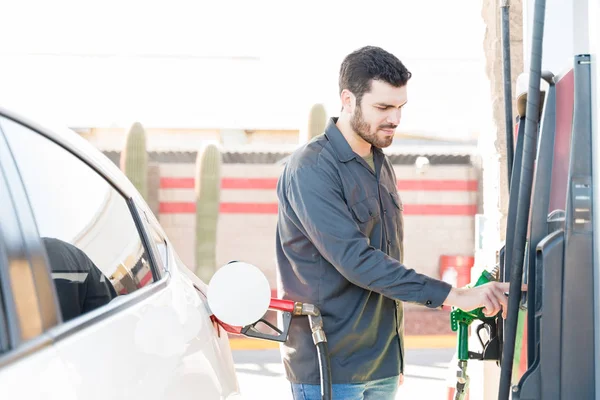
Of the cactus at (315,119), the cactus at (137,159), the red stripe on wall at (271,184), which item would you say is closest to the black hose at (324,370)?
the cactus at (315,119)

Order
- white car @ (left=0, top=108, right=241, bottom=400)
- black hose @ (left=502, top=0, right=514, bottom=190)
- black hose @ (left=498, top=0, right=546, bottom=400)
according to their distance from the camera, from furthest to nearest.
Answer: black hose @ (left=502, top=0, right=514, bottom=190) → black hose @ (left=498, top=0, right=546, bottom=400) → white car @ (left=0, top=108, right=241, bottom=400)

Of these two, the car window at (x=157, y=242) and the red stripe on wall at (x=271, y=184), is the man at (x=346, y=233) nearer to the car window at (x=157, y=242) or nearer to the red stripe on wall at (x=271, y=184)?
the car window at (x=157, y=242)

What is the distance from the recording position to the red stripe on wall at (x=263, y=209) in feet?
53.9

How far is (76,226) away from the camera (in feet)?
5.64

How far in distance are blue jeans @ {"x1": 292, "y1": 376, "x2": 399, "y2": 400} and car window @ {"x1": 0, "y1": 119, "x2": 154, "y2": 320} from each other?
990mm

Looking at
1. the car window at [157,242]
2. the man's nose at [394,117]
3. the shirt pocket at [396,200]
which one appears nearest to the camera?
the car window at [157,242]

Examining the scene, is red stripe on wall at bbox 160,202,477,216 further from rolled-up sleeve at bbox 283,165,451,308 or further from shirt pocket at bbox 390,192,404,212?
rolled-up sleeve at bbox 283,165,451,308

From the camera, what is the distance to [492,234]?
17.6ft

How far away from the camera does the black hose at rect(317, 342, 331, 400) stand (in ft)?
9.01

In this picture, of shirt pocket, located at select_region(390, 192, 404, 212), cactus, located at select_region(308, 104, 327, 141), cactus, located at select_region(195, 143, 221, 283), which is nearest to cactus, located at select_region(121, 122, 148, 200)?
cactus, located at select_region(195, 143, 221, 283)

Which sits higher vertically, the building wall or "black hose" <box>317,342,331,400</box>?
the building wall

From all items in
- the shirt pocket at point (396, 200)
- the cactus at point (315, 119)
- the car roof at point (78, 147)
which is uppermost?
the cactus at point (315, 119)

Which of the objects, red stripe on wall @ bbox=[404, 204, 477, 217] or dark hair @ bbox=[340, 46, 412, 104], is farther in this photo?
red stripe on wall @ bbox=[404, 204, 477, 217]

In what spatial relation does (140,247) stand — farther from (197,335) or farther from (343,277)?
(343,277)
